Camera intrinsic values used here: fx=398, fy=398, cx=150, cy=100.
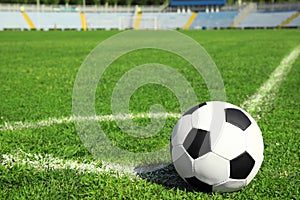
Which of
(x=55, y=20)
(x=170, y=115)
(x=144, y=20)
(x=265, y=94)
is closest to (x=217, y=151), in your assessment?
(x=170, y=115)

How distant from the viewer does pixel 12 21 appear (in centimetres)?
5209

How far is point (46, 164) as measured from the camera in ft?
9.79

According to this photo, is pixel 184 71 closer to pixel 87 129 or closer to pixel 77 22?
pixel 87 129

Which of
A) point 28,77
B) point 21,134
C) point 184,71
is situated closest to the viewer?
point 21,134

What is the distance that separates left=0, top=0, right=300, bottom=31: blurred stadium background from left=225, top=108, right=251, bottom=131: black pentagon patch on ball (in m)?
51.4

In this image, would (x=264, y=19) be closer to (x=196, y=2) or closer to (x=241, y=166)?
(x=196, y=2)

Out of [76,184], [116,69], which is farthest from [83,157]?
[116,69]

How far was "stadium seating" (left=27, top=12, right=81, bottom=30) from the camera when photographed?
54.1m

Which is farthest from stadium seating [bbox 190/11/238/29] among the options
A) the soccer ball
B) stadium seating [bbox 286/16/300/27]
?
the soccer ball

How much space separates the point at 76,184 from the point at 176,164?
2.22 feet

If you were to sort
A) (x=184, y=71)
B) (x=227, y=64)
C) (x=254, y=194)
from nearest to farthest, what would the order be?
(x=254, y=194), (x=184, y=71), (x=227, y=64)

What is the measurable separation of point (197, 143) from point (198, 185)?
27 centimetres

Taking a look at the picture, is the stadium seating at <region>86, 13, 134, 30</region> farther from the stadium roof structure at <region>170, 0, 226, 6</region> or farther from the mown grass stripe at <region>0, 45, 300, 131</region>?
the mown grass stripe at <region>0, 45, 300, 131</region>

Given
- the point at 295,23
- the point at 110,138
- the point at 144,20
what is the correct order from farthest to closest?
the point at 144,20 < the point at 295,23 < the point at 110,138
